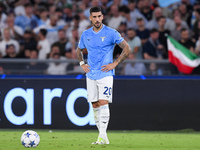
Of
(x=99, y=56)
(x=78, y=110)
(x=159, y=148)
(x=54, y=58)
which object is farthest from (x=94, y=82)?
(x=54, y=58)

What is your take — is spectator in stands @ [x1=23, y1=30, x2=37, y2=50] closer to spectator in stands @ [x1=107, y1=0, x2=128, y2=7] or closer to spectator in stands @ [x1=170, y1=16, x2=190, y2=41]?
spectator in stands @ [x1=107, y1=0, x2=128, y2=7]

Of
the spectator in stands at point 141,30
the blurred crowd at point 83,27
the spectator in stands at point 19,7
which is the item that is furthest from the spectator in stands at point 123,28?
the spectator in stands at point 19,7

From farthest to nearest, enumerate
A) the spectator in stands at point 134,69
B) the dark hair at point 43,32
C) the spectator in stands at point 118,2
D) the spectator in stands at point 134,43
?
the spectator in stands at point 118,2 < the dark hair at point 43,32 < the spectator in stands at point 134,43 < the spectator in stands at point 134,69

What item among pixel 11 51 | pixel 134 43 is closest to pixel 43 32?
pixel 11 51

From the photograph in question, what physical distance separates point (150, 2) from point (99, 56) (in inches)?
294

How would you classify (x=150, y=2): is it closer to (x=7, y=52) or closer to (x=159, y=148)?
(x=7, y=52)

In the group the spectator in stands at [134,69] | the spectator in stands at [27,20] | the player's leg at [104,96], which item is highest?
the spectator in stands at [27,20]

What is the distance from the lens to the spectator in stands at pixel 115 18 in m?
16.0

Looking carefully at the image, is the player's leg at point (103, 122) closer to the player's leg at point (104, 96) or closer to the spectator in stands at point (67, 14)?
the player's leg at point (104, 96)

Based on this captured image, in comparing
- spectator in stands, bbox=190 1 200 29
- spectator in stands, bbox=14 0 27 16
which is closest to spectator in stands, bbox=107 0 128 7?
spectator in stands, bbox=190 1 200 29

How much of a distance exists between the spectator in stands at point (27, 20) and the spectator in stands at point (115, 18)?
2.52 meters

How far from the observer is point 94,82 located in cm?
966

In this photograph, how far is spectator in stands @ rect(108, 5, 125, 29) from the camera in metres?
16.0

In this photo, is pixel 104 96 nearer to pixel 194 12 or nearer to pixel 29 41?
pixel 29 41
